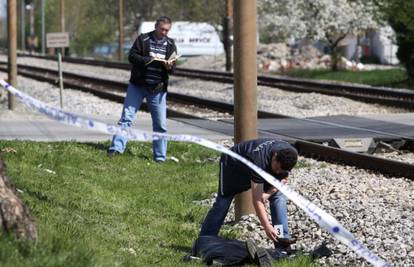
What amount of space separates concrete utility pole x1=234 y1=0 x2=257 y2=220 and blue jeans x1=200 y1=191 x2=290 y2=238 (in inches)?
38.1

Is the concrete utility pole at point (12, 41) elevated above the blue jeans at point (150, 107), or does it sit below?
above

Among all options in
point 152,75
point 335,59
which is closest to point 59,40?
point 152,75

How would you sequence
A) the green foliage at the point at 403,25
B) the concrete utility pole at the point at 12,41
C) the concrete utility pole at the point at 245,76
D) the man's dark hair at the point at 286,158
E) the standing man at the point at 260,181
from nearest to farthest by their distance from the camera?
the man's dark hair at the point at 286,158, the standing man at the point at 260,181, the concrete utility pole at the point at 245,76, the concrete utility pole at the point at 12,41, the green foliage at the point at 403,25

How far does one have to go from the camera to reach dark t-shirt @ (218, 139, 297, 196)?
7273 mm

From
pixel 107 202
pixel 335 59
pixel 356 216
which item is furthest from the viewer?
pixel 335 59

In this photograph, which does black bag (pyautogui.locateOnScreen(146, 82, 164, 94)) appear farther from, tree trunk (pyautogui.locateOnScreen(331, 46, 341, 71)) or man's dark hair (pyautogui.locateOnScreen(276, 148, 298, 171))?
tree trunk (pyautogui.locateOnScreen(331, 46, 341, 71))

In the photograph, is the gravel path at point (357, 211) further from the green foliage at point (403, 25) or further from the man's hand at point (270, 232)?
the green foliage at point (403, 25)

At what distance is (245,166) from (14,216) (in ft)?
8.62

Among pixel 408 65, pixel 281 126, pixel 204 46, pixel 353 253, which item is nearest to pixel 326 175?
pixel 353 253

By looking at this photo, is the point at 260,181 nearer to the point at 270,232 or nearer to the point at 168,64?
the point at 270,232

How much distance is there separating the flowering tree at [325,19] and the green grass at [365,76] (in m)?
3.27

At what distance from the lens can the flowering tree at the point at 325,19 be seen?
161ft

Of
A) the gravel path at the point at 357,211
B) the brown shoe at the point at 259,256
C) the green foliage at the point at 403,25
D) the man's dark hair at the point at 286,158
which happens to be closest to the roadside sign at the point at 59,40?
the gravel path at the point at 357,211

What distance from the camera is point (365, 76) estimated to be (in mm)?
39156
